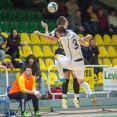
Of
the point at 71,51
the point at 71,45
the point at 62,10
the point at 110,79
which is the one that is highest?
the point at 62,10

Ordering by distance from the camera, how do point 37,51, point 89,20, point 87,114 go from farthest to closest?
point 89,20 < point 37,51 < point 87,114

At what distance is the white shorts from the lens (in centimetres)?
1048

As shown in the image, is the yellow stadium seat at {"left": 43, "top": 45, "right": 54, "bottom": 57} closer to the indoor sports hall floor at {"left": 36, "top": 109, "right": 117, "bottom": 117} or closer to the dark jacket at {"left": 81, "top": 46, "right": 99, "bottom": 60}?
the dark jacket at {"left": 81, "top": 46, "right": 99, "bottom": 60}

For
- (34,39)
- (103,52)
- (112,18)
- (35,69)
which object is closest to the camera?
(35,69)

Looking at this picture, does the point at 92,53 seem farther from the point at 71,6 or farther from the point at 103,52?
the point at 71,6

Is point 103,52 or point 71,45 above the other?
point 103,52

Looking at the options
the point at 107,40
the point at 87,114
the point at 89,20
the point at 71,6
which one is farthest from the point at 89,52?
the point at 71,6

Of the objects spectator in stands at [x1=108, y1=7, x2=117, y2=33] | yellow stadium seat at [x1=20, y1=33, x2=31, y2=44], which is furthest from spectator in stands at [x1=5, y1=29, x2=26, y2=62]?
spectator in stands at [x1=108, y1=7, x2=117, y2=33]

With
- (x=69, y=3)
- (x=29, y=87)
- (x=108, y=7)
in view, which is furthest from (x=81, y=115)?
(x=108, y=7)

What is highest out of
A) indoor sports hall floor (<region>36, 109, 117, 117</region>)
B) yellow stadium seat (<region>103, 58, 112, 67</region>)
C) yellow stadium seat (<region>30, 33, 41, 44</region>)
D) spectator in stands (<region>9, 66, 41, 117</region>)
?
yellow stadium seat (<region>30, 33, 41, 44</region>)

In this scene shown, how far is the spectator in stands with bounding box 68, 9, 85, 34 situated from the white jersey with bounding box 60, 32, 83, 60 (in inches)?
285

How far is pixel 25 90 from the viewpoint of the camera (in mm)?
12625

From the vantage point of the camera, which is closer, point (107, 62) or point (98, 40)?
point (107, 62)

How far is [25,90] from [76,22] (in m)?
6.11
